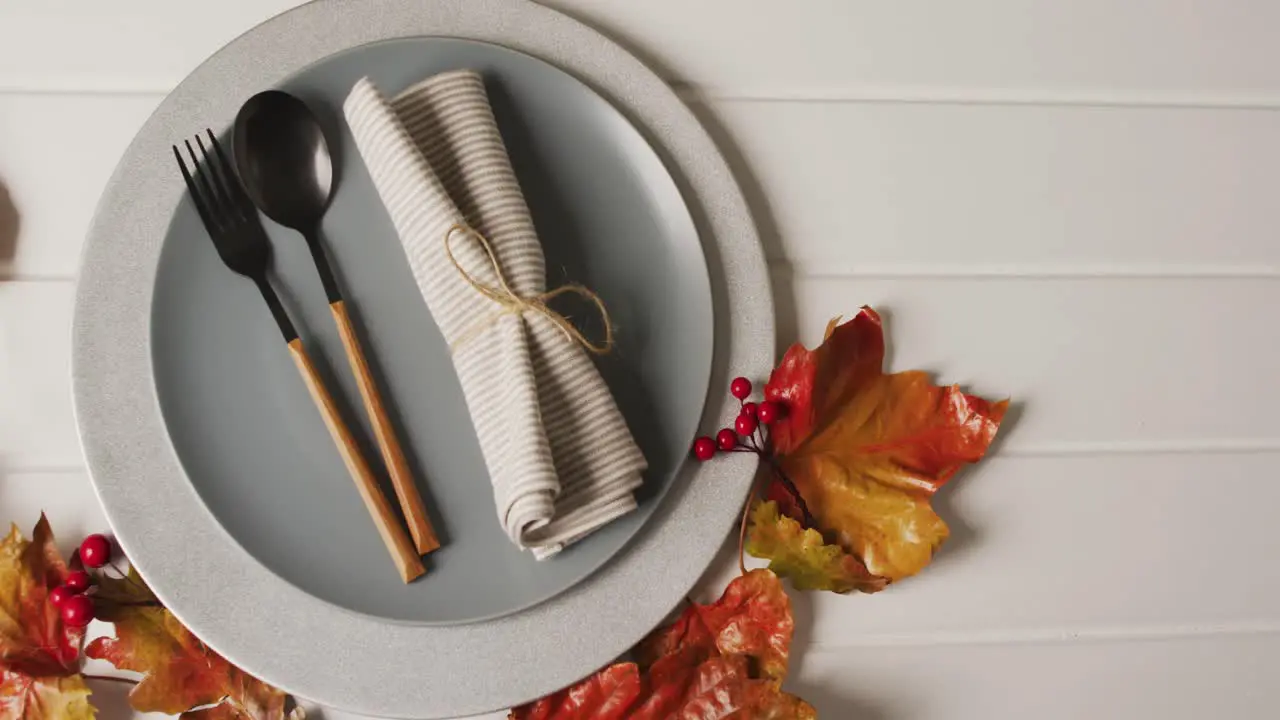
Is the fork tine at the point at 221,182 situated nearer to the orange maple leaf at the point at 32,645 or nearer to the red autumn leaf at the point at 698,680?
the orange maple leaf at the point at 32,645

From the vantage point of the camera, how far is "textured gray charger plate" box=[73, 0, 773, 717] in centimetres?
55

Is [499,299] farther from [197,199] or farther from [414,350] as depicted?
[197,199]

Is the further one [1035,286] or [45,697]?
[1035,286]

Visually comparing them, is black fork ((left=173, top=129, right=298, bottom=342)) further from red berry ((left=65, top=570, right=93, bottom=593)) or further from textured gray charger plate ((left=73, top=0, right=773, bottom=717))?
red berry ((left=65, top=570, right=93, bottom=593))

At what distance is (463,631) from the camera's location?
0.56 meters

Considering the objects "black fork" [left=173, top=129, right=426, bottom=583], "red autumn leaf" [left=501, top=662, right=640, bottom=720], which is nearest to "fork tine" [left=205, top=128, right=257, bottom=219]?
"black fork" [left=173, top=129, right=426, bottom=583]

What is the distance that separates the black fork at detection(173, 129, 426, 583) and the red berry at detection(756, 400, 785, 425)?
0.70 feet

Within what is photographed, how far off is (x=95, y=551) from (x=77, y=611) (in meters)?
0.04

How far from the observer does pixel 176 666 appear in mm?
562

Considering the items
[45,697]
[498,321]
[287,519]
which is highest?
[498,321]

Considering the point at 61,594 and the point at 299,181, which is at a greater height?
the point at 299,181

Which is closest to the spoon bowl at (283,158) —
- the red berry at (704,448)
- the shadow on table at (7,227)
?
the shadow on table at (7,227)

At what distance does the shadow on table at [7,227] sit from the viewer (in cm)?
59

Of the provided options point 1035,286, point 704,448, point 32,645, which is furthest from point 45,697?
point 1035,286
